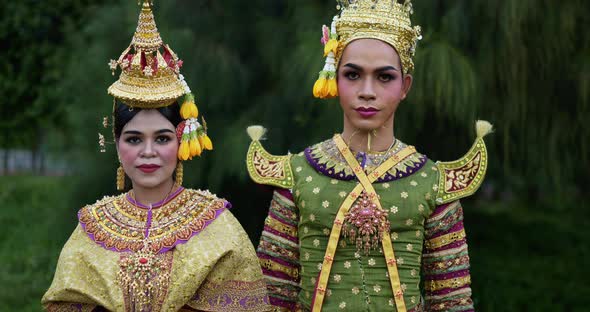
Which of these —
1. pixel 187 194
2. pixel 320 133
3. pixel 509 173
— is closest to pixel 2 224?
pixel 320 133

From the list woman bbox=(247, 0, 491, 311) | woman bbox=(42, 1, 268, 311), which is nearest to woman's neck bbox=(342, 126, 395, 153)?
woman bbox=(247, 0, 491, 311)

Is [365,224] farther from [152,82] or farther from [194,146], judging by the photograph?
[152,82]

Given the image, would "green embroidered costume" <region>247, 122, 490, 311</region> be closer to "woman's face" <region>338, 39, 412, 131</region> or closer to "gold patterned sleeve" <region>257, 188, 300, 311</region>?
"gold patterned sleeve" <region>257, 188, 300, 311</region>

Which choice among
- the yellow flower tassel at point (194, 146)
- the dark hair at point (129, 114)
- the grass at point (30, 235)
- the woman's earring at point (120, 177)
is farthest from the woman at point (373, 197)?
the grass at point (30, 235)

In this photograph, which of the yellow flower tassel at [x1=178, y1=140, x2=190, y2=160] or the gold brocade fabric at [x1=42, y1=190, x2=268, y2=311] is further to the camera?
the yellow flower tassel at [x1=178, y1=140, x2=190, y2=160]

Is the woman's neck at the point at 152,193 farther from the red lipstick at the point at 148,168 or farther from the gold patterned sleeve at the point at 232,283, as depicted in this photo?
the gold patterned sleeve at the point at 232,283

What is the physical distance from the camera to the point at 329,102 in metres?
5.50

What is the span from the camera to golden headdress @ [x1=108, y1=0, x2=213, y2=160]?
347 centimetres

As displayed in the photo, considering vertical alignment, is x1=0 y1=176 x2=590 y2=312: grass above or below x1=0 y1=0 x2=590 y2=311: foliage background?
below

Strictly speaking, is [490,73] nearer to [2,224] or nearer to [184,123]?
[184,123]

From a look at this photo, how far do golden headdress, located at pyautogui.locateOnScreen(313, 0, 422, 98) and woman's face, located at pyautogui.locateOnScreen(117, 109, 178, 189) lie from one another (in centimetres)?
62

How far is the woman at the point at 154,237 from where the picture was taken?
3.43m

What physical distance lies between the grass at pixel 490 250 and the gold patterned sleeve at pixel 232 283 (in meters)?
2.73

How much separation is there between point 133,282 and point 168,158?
50 centimetres
